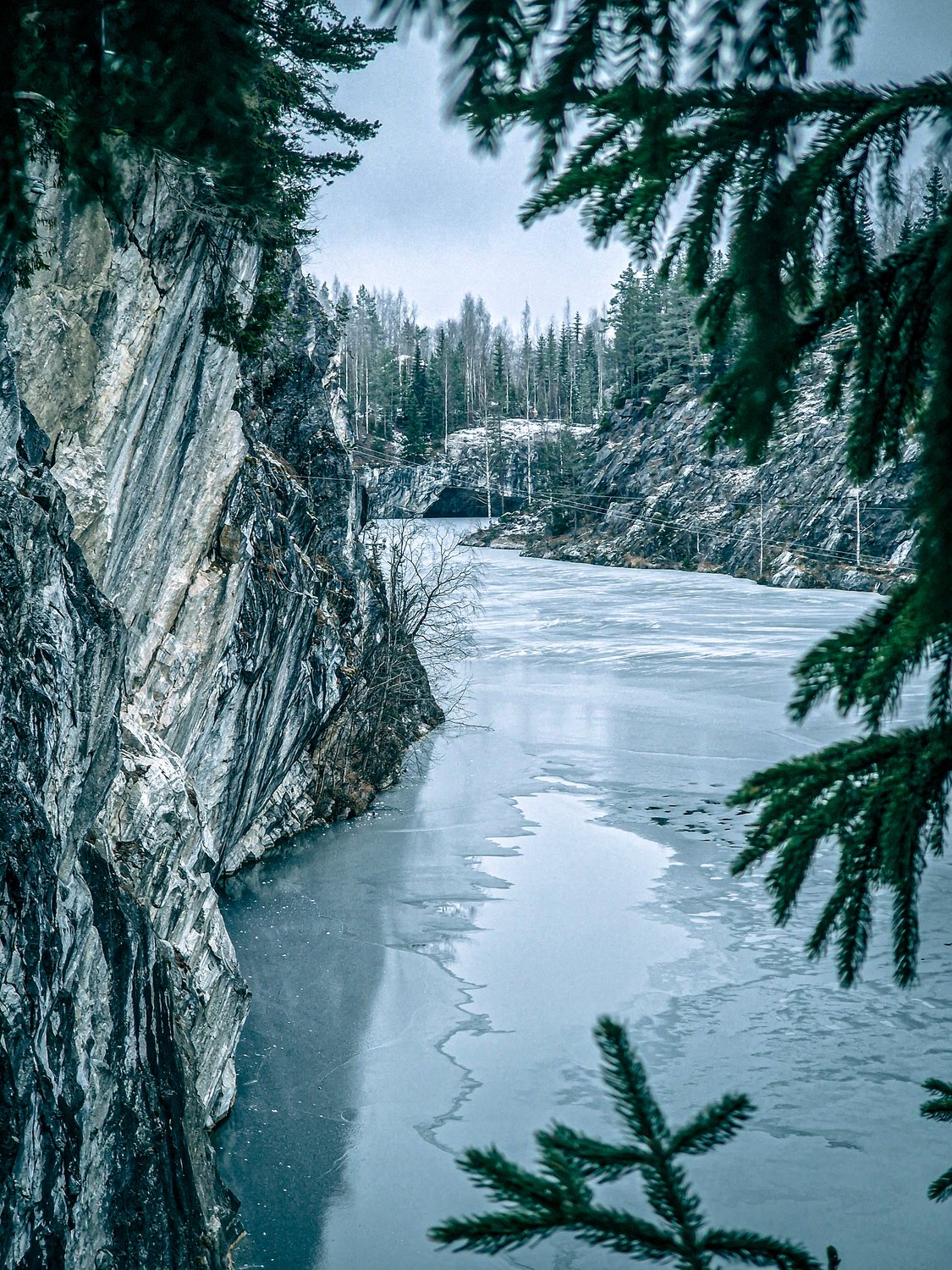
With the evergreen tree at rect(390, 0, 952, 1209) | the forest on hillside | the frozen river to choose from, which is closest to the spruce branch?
the evergreen tree at rect(390, 0, 952, 1209)

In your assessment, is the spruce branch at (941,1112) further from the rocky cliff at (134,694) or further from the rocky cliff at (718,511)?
the rocky cliff at (718,511)

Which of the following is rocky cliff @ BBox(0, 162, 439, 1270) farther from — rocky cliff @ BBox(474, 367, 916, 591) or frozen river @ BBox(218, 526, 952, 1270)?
rocky cliff @ BBox(474, 367, 916, 591)

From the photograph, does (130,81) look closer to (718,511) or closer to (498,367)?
(718,511)

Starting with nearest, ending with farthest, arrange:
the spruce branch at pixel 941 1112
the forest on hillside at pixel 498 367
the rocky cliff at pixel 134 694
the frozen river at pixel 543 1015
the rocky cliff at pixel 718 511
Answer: the spruce branch at pixel 941 1112, the rocky cliff at pixel 134 694, the frozen river at pixel 543 1015, the rocky cliff at pixel 718 511, the forest on hillside at pixel 498 367

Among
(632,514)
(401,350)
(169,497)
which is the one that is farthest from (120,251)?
(401,350)

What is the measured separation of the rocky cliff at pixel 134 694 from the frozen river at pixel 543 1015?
1195 mm

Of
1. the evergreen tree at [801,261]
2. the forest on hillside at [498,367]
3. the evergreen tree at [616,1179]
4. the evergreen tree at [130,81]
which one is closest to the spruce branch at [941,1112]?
the evergreen tree at [801,261]

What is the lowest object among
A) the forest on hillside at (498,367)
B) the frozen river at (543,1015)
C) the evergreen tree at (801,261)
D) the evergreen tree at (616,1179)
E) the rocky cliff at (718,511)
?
the frozen river at (543,1015)

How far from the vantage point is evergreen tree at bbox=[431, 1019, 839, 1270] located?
136cm

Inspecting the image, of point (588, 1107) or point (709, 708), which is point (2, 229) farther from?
point (709, 708)

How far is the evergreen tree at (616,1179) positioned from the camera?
136 cm

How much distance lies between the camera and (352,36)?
1152cm

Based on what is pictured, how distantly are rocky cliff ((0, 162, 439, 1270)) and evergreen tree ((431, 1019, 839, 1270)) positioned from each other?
5.70 feet

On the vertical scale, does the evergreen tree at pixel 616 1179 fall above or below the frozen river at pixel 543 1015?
above
